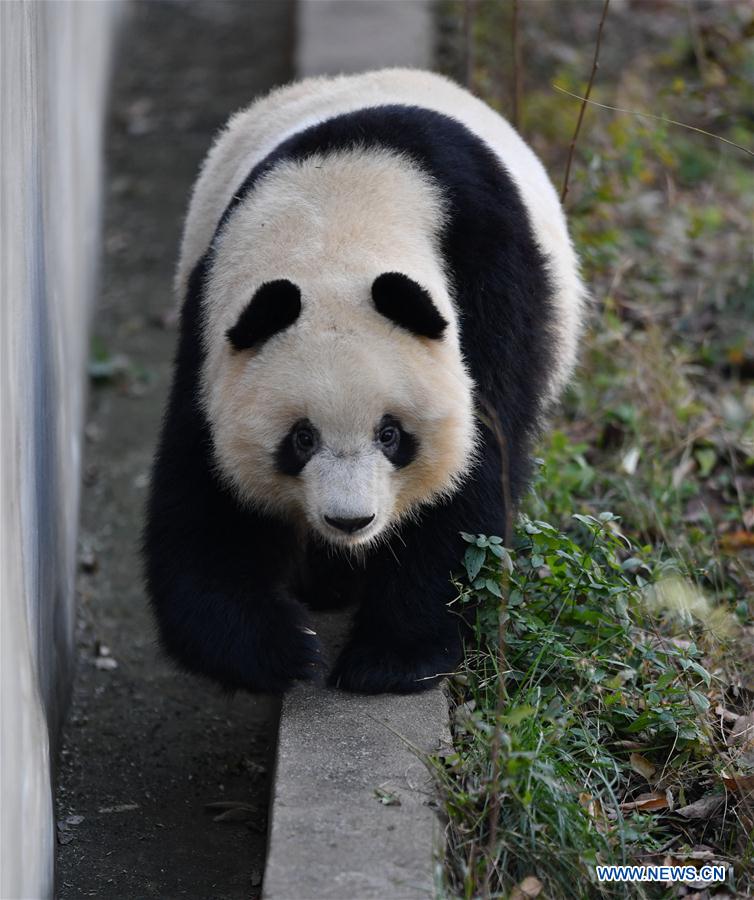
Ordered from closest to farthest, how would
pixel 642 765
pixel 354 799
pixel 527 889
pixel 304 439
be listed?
pixel 527 889 < pixel 354 799 < pixel 304 439 < pixel 642 765

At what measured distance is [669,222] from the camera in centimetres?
818

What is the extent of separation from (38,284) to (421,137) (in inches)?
55.8

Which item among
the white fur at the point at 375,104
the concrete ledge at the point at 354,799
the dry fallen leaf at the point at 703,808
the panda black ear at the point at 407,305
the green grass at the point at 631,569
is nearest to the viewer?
the concrete ledge at the point at 354,799

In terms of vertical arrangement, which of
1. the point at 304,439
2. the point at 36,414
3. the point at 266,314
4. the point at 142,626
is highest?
the point at 266,314

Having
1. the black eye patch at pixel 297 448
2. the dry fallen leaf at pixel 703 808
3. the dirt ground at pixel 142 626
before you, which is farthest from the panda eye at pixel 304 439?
the dry fallen leaf at pixel 703 808

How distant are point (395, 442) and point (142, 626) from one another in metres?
2.45

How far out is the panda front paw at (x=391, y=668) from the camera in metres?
4.29

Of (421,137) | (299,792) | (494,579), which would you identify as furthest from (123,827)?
(421,137)

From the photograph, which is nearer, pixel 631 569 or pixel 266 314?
pixel 266 314

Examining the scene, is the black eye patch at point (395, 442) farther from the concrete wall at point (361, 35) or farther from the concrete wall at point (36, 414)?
the concrete wall at point (361, 35)

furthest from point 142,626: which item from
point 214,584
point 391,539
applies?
point 391,539

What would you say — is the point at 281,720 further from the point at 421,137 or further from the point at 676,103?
the point at 676,103

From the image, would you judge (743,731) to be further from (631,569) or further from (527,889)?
(527,889)

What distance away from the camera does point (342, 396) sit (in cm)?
384
